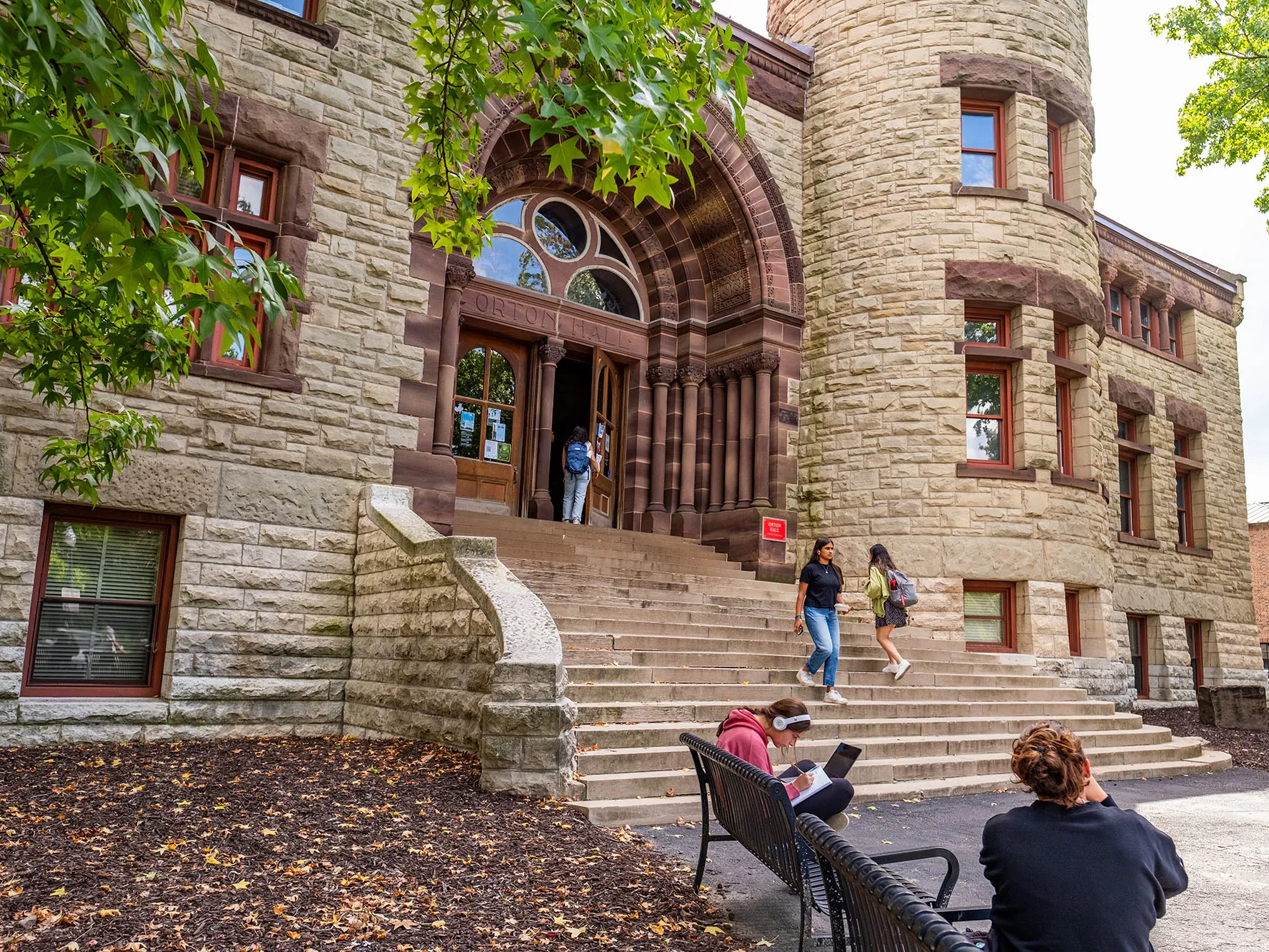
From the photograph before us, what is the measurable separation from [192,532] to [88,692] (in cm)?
162

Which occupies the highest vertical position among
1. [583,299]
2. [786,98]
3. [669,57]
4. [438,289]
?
[786,98]

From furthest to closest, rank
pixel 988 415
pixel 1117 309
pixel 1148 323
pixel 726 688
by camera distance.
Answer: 1. pixel 1148 323
2. pixel 1117 309
3. pixel 988 415
4. pixel 726 688

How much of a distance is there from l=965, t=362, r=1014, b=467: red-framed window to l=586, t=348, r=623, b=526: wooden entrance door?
17.0 feet

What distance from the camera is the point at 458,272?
1163cm

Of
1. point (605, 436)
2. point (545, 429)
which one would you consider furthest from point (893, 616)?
point (605, 436)

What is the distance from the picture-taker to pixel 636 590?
10.6 m

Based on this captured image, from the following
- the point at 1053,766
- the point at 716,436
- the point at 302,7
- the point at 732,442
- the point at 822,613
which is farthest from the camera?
the point at 716,436

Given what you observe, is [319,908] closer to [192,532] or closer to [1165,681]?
[192,532]

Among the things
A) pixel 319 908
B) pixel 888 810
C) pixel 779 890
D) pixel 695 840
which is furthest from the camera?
pixel 888 810

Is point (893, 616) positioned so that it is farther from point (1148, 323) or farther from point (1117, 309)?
point (1148, 323)

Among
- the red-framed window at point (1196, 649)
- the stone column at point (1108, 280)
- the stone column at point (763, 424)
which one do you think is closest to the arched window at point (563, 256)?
the stone column at point (763, 424)

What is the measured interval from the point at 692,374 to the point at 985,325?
440 cm

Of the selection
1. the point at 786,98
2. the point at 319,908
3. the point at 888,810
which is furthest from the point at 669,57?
the point at 786,98

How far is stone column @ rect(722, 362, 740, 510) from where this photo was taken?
1445 centimetres
